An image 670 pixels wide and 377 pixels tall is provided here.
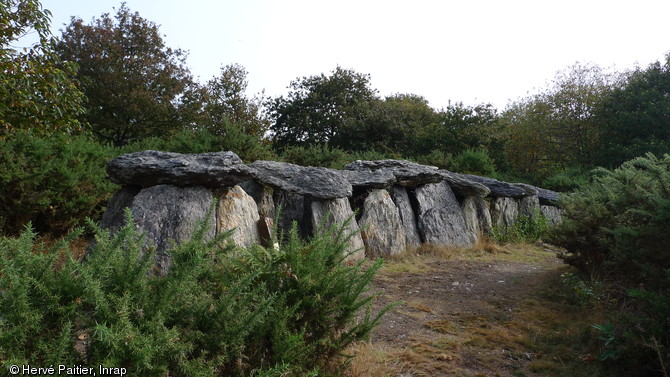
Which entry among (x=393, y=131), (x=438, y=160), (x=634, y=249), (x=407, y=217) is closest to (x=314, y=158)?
(x=407, y=217)

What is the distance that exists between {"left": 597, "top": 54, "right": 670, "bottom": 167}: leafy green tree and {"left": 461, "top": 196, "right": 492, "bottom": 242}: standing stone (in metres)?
8.67

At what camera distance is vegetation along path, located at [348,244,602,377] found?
3.51 meters

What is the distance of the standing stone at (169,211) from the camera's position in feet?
17.8

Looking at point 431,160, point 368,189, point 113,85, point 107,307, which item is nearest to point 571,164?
point 431,160

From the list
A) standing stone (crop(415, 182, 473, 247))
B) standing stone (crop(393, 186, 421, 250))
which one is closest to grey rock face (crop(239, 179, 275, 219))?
standing stone (crop(393, 186, 421, 250))

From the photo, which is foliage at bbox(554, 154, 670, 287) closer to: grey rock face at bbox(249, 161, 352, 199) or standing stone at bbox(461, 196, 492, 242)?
standing stone at bbox(461, 196, 492, 242)

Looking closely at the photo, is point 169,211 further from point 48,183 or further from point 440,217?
point 440,217

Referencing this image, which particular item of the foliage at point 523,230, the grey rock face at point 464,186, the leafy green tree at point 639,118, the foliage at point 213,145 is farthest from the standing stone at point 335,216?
the leafy green tree at point 639,118

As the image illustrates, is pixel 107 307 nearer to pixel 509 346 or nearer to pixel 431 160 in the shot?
pixel 509 346

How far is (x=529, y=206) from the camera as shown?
11.5 metres

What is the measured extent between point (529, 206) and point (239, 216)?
8.31m

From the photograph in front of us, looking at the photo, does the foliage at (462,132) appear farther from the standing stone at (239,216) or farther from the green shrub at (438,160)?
the standing stone at (239,216)

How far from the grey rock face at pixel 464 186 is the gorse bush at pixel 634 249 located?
3544mm

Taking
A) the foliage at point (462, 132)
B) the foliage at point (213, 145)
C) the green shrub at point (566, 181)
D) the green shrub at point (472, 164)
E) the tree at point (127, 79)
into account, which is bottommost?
the green shrub at point (566, 181)
